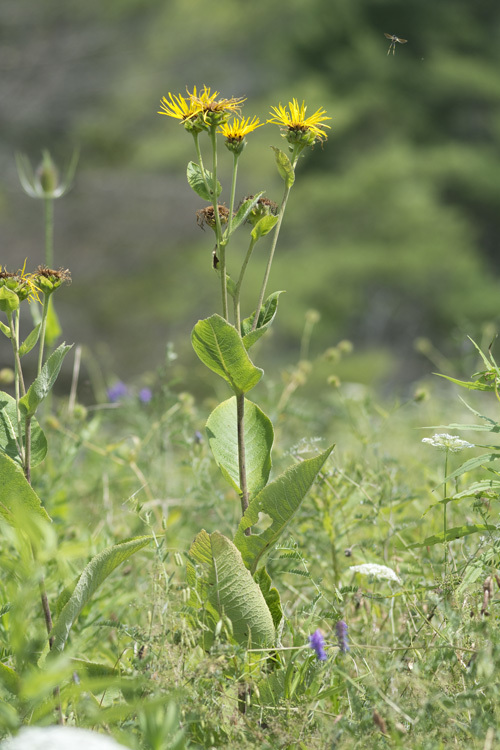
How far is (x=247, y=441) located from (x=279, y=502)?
0.48 feet

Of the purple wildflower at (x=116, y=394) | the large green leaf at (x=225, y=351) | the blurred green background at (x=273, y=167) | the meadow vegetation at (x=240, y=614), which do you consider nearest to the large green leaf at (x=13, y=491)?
the meadow vegetation at (x=240, y=614)

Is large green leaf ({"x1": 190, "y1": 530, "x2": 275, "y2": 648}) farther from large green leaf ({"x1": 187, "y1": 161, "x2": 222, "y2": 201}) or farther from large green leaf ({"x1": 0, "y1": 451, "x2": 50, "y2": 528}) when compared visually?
large green leaf ({"x1": 187, "y1": 161, "x2": 222, "y2": 201})

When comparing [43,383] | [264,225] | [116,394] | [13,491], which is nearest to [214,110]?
[264,225]

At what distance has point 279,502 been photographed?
0.89 meters

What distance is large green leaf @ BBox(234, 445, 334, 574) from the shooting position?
0.87 m

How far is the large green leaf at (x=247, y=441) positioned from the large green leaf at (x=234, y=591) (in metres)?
0.11

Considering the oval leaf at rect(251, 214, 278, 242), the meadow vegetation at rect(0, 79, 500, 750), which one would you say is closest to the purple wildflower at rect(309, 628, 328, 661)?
the meadow vegetation at rect(0, 79, 500, 750)

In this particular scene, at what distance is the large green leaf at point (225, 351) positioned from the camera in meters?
0.89

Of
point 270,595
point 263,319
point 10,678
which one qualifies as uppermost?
point 263,319

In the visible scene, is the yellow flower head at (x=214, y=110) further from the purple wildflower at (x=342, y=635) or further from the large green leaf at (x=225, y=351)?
the purple wildflower at (x=342, y=635)

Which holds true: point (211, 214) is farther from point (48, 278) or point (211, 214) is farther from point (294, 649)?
point (294, 649)

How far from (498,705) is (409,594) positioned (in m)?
0.27

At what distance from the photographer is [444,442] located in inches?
39.3

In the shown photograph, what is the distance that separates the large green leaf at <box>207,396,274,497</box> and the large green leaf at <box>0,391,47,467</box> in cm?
22
